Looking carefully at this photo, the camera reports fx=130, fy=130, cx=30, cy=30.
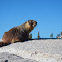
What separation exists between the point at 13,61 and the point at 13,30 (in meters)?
3.72

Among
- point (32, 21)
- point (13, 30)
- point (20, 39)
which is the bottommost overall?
point (20, 39)

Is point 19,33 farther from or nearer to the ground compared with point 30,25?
nearer to the ground

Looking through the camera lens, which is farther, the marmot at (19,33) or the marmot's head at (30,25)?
the marmot's head at (30,25)

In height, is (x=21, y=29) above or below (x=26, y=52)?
above

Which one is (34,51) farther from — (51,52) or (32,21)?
(32,21)

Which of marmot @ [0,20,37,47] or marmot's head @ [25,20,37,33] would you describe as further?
marmot's head @ [25,20,37,33]

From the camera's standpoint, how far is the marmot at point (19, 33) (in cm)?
753

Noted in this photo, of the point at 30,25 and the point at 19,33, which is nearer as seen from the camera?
the point at 19,33

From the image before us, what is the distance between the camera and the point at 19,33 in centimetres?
769

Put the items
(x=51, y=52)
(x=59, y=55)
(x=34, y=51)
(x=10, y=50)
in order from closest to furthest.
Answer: (x=59, y=55) < (x=51, y=52) < (x=34, y=51) < (x=10, y=50)

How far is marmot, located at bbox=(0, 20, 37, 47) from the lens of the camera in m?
7.53

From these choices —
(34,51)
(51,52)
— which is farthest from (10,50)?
(51,52)

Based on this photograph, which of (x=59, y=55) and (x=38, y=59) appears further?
(x=38, y=59)

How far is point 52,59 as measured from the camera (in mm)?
4441
